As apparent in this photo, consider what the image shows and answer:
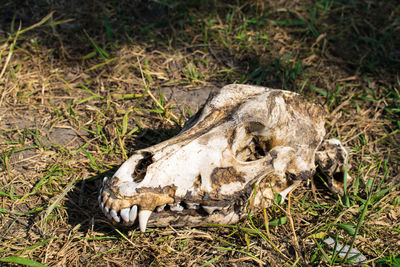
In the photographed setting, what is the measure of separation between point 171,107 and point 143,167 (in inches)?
39.5

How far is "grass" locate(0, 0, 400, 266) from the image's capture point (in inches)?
87.1

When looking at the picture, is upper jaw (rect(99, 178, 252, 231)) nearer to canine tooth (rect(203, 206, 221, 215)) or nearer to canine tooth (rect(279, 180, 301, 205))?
canine tooth (rect(203, 206, 221, 215))

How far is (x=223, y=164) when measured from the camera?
206 centimetres

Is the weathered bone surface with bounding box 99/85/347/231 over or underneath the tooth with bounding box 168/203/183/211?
over

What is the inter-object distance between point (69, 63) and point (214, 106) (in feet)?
5.63

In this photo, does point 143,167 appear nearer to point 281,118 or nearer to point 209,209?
point 209,209

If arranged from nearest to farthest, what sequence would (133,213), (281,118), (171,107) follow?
(133,213) < (281,118) < (171,107)

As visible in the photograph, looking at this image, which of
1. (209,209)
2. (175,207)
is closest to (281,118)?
(209,209)

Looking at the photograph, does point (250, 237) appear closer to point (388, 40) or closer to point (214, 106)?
point (214, 106)

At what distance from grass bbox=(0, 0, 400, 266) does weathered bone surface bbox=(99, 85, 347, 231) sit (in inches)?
7.0

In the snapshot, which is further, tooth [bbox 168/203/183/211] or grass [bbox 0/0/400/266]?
grass [bbox 0/0/400/266]

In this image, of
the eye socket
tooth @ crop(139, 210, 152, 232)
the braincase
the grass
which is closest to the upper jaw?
tooth @ crop(139, 210, 152, 232)

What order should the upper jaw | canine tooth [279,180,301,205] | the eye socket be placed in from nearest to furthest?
the upper jaw < the eye socket < canine tooth [279,180,301,205]

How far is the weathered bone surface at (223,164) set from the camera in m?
1.97
